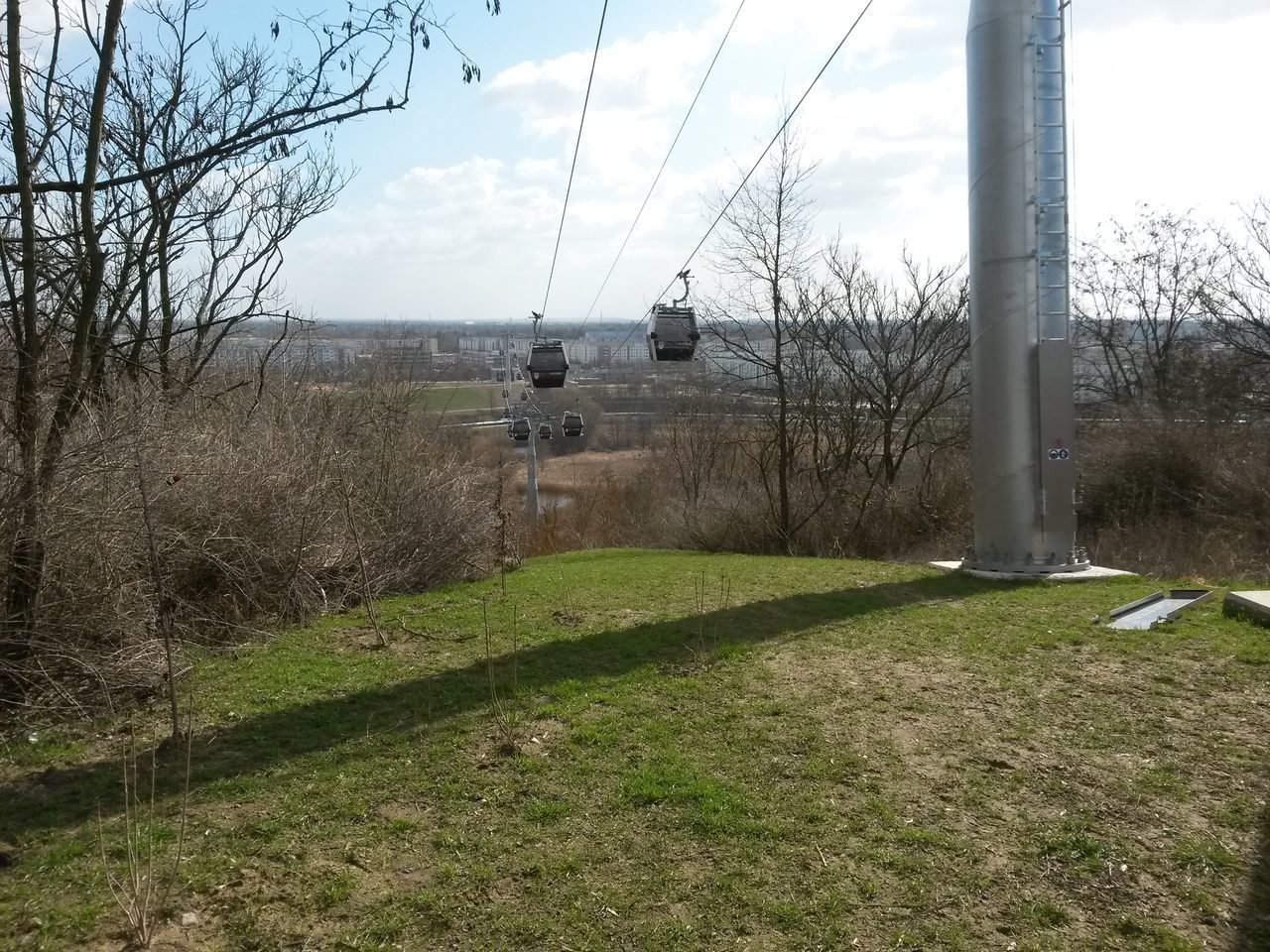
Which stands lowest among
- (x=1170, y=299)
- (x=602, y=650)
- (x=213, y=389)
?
(x=602, y=650)

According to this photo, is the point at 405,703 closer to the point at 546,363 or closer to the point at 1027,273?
the point at 1027,273

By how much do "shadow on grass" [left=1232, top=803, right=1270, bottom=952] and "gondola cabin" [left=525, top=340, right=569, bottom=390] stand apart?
18793 millimetres

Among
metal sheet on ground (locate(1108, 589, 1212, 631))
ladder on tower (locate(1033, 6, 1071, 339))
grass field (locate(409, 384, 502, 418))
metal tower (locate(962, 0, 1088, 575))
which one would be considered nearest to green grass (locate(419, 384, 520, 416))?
grass field (locate(409, 384, 502, 418))

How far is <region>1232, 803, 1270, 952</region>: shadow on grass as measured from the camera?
350 centimetres

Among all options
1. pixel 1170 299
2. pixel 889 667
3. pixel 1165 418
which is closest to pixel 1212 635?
pixel 889 667

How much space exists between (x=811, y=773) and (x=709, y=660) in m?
2.49

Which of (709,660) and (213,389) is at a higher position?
(213,389)

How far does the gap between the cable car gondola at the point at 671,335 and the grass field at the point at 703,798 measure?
389 inches

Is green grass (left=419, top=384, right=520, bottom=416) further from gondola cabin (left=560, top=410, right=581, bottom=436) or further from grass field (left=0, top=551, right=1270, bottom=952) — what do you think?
grass field (left=0, top=551, right=1270, bottom=952)

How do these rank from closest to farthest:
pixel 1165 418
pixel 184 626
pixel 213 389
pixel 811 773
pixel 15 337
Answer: pixel 811 773, pixel 15 337, pixel 184 626, pixel 213 389, pixel 1165 418

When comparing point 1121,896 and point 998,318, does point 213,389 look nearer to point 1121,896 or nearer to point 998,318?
point 998,318

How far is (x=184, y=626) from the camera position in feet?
29.7

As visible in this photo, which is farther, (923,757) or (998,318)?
(998,318)

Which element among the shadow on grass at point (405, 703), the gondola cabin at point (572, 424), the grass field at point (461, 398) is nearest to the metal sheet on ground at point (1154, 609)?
the shadow on grass at point (405, 703)
